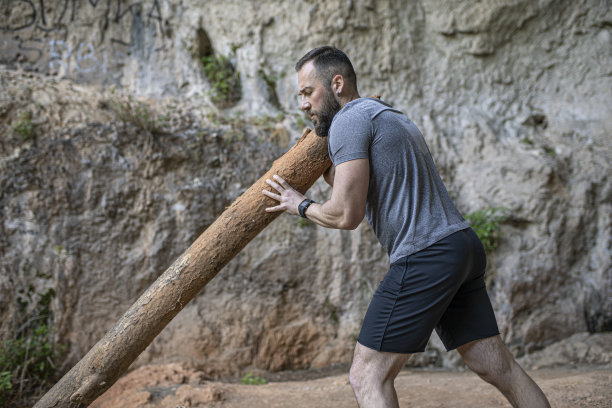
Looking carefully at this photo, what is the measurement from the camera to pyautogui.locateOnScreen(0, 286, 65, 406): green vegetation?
3908 millimetres

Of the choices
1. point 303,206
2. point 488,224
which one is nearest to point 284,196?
point 303,206

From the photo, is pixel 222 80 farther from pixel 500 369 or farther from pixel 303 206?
pixel 500 369

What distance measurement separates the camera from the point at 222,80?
18.8 ft

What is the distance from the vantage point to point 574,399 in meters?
3.33

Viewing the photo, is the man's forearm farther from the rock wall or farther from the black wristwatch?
the rock wall

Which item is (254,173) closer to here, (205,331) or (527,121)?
(205,331)

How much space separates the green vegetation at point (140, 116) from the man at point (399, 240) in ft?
9.21

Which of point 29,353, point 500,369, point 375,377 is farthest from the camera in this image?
point 29,353

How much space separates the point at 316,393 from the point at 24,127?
351 centimetres

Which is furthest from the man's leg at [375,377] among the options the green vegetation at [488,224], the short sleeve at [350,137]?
the green vegetation at [488,224]

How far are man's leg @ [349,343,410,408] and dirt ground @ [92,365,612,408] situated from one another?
4.79 feet

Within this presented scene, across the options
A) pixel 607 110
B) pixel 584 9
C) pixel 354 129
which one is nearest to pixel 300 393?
pixel 354 129

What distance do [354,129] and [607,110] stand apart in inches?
191

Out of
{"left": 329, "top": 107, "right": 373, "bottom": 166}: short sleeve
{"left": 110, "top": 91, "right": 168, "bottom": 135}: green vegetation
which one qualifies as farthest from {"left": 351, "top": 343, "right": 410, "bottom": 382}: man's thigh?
{"left": 110, "top": 91, "right": 168, "bottom": 135}: green vegetation
